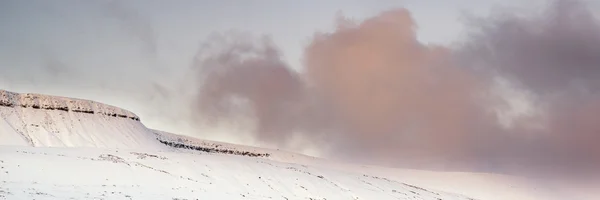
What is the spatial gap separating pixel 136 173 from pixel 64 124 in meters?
36.9

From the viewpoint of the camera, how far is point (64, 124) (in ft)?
234

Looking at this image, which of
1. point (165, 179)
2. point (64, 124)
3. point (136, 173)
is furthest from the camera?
point (64, 124)

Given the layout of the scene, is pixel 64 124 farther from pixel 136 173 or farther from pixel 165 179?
pixel 165 179

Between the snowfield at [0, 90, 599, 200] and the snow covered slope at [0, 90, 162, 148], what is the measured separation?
122mm

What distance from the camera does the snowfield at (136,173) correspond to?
33.6 m

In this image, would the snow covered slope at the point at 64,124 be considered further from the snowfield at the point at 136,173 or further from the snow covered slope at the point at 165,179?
the snow covered slope at the point at 165,179

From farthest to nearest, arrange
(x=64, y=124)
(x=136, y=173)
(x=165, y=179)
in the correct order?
(x=64, y=124) → (x=136, y=173) → (x=165, y=179)

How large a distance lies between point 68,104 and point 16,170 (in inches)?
1791

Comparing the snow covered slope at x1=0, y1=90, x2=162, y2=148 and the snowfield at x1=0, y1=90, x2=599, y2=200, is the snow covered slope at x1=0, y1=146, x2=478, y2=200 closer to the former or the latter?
the snowfield at x1=0, y1=90, x2=599, y2=200

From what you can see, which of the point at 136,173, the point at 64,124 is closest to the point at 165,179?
the point at 136,173

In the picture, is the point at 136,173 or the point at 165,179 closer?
the point at 165,179

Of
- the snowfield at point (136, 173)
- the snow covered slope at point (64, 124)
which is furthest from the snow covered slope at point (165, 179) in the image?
the snow covered slope at point (64, 124)

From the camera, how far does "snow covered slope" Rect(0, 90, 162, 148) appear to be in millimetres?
65438

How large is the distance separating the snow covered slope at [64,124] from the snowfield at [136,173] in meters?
0.12
